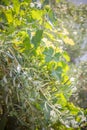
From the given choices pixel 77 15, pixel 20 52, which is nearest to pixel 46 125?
pixel 20 52

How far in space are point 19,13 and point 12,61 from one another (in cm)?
29

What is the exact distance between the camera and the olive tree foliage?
0.64 meters

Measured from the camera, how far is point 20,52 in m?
0.69

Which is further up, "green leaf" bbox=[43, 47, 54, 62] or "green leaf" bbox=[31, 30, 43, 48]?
"green leaf" bbox=[31, 30, 43, 48]

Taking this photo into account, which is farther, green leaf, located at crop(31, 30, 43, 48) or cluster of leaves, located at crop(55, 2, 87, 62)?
cluster of leaves, located at crop(55, 2, 87, 62)

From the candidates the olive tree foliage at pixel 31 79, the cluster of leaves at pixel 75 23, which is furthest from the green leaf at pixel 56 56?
the cluster of leaves at pixel 75 23

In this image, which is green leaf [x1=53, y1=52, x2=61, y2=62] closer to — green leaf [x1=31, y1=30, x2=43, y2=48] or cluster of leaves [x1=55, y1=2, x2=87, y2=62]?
green leaf [x1=31, y1=30, x2=43, y2=48]

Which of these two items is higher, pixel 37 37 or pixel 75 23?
Answer: pixel 37 37

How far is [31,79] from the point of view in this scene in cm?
67

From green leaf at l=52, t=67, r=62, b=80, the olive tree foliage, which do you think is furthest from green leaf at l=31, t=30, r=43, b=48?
green leaf at l=52, t=67, r=62, b=80

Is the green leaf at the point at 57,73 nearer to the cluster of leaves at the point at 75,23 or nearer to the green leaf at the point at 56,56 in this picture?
the green leaf at the point at 56,56

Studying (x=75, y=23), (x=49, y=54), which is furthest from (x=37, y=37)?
(x=75, y=23)

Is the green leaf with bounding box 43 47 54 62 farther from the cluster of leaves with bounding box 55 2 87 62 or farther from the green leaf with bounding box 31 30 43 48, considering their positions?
the cluster of leaves with bounding box 55 2 87 62

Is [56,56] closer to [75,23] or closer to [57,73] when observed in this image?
[57,73]
